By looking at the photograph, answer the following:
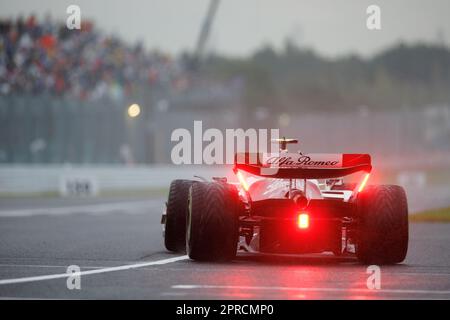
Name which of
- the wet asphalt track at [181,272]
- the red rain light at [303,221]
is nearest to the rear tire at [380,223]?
the wet asphalt track at [181,272]

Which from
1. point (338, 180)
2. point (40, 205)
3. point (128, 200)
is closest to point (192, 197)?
point (338, 180)

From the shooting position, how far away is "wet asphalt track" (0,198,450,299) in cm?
876

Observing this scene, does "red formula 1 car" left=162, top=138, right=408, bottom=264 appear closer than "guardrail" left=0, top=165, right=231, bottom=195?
Yes

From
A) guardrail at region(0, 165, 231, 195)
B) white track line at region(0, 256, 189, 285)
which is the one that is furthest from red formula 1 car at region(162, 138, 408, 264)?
guardrail at region(0, 165, 231, 195)

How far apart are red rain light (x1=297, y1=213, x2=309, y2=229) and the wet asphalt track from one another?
0.39 meters

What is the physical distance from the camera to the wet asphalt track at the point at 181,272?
8.76m

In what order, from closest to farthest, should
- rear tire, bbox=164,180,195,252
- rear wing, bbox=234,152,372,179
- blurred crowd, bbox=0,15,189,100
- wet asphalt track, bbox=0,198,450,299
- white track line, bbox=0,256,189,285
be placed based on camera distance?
wet asphalt track, bbox=0,198,450,299, white track line, bbox=0,256,189,285, rear wing, bbox=234,152,372,179, rear tire, bbox=164,180,195,252, blurred crowd, bbox=0,15,189,100

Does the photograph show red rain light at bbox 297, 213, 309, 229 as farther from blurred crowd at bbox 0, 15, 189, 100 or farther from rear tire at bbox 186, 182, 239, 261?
blurred crowd at bbox 0, 15, 189, 100

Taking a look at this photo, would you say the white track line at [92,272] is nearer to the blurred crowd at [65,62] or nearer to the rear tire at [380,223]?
the rear tire at [380,223]

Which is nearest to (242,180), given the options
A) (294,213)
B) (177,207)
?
(294,213)

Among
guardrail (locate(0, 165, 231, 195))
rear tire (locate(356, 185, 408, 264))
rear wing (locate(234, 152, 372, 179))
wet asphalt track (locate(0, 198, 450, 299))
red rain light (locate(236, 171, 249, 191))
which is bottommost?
guardrail (locate(0, 165, 231, 195))

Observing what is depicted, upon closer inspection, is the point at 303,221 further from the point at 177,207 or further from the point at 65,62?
the point at 65,62
